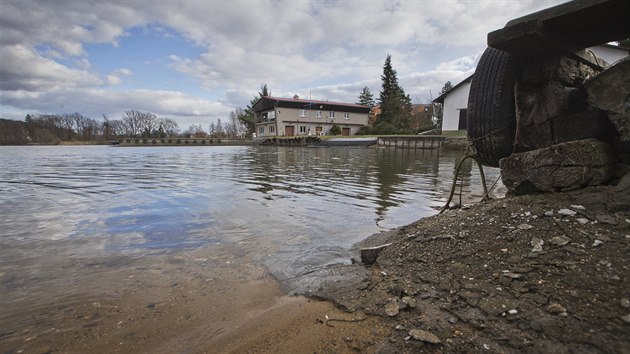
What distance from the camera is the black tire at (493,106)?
3.54m

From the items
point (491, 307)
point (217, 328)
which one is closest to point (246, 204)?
point (217, 328)

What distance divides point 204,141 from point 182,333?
71.0m

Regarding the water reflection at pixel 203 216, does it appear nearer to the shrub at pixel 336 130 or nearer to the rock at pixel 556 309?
the rock at pixel 556 309

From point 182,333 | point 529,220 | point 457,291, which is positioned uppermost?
point 529,220

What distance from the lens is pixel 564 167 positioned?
3016 millimetres

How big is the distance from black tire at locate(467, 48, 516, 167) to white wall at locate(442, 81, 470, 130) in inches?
1300

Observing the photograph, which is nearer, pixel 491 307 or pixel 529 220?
pixel 491 307

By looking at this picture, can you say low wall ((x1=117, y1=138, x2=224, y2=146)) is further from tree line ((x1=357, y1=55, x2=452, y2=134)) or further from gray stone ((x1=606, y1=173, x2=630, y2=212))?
gray stone ((x1=606, y1=173, x2=630, y2=212))

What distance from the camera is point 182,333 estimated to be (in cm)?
238

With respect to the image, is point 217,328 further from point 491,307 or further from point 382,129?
point 382,129

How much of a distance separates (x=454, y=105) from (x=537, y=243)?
36.1 metres

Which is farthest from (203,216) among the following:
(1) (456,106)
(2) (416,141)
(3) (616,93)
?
(1) (456,106)

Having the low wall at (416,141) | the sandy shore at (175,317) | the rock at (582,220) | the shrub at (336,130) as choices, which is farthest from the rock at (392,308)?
the shrub at (336,130)

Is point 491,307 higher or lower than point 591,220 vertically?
lower
